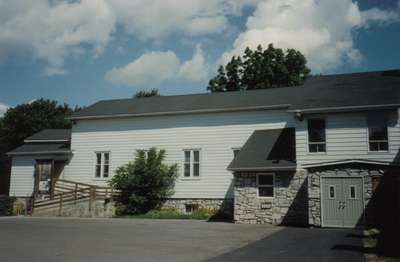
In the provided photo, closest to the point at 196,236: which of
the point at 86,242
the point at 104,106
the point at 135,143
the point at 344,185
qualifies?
the point at 86,242

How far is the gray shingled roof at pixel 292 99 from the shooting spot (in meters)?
20.4

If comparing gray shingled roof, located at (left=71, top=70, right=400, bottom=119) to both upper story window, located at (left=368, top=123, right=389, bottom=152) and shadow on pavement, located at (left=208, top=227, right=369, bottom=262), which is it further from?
shadow on pavement, located at (left=208, top=227, right=369, bottom=262)

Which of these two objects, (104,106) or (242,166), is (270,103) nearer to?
(242,166)

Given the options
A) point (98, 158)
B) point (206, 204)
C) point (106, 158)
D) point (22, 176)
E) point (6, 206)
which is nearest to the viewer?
point (206, 204)

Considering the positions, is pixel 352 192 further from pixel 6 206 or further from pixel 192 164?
pixel 6 206

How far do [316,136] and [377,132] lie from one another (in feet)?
9.26

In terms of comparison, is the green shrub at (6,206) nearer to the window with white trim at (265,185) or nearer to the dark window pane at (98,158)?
the dark window pane at (98,158)

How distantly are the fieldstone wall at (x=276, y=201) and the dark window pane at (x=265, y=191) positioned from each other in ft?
0.81

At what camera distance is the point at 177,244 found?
44.5 feet

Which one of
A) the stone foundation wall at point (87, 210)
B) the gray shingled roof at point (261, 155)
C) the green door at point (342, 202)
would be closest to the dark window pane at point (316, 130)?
the gray shingled roof at point (261, 155)

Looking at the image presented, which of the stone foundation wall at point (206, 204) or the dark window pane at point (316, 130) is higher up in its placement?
the dark window pane at point (316, 130)

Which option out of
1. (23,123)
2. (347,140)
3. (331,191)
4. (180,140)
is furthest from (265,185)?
(23,123)

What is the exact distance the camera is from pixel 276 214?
20453 millimetres

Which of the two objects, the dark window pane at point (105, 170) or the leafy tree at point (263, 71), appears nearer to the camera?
the dark window pane at point (105, 170)
